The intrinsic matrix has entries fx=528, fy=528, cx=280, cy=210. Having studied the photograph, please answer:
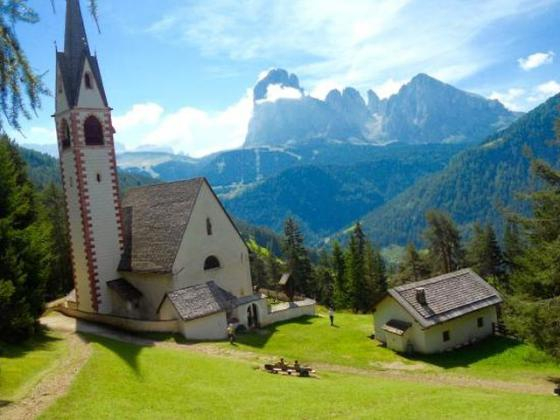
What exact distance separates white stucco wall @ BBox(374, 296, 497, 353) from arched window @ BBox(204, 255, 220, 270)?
40.5 feet

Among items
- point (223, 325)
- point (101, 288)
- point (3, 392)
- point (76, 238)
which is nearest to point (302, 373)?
point (223, 325)

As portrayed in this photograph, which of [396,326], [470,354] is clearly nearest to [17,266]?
[396,326]

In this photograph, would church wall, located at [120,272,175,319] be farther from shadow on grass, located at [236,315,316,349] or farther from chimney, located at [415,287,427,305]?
chimney, located at [415,287,427,305]

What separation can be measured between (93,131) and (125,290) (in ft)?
39.1

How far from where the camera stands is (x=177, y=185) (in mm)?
40906

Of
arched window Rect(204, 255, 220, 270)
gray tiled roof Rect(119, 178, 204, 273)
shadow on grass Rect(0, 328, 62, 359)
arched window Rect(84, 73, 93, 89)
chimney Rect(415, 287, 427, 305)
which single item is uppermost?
arched window Rect(84, 73, 93, 89)

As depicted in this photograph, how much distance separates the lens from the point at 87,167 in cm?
3831

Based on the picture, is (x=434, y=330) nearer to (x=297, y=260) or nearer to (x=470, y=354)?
(x=470, y=354)

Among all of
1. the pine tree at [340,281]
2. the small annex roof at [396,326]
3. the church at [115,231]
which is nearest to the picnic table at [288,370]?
the church at [115,231]

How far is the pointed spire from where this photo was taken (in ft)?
128

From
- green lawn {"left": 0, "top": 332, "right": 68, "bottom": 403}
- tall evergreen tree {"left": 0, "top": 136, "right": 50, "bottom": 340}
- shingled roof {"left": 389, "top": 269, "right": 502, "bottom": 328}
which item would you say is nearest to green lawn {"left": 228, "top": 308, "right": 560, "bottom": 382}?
shingled roof {"left": 389, "top": 269, "right": 502, "bottom": 328}

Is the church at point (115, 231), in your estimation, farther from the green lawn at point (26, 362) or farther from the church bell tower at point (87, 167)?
the green lawn at point (26, 362)

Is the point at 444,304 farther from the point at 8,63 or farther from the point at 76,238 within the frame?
the point at 8,63

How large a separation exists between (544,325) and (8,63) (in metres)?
25.4
